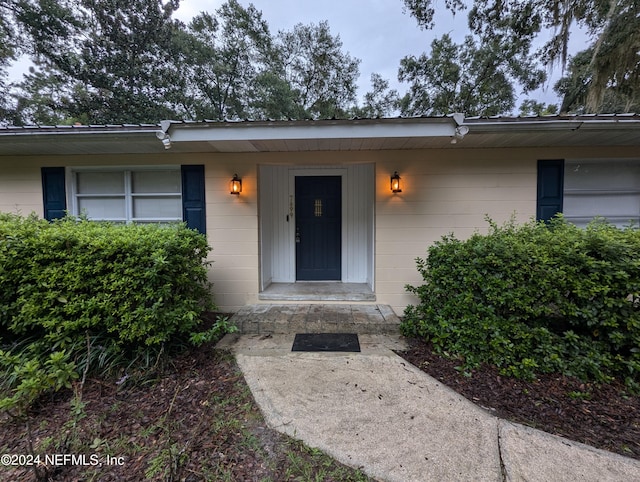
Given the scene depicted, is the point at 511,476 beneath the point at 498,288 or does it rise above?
beneath

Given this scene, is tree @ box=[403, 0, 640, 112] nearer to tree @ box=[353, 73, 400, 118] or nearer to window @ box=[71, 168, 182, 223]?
tree @ box=[353, 73, 400, 118]

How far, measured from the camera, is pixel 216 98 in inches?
447

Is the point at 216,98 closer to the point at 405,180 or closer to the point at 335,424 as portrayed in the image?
the point at 405,180

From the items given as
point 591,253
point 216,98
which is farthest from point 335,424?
point 216,98

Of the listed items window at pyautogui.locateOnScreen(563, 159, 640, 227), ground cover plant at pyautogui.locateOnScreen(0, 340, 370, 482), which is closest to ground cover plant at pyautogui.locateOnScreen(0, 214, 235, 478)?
ground cover plant at pyautogui.locateOnScreen(0, 340, 370, 482)

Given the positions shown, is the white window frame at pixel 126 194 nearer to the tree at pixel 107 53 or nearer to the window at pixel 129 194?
the window at pixel 129 194

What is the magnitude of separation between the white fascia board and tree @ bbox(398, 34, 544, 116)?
8.73 m

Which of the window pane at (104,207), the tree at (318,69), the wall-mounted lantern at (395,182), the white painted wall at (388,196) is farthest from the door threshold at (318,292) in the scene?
the tree at (318,69)

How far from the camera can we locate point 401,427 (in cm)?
192

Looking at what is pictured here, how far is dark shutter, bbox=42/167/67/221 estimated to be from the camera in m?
4.12

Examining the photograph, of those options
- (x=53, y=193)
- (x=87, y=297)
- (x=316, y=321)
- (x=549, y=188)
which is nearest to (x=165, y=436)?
(x=87, y=297)

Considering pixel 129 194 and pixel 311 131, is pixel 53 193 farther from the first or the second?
pixel 311 131

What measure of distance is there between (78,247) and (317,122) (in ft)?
8.78

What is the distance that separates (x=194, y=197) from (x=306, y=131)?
2022 mm
